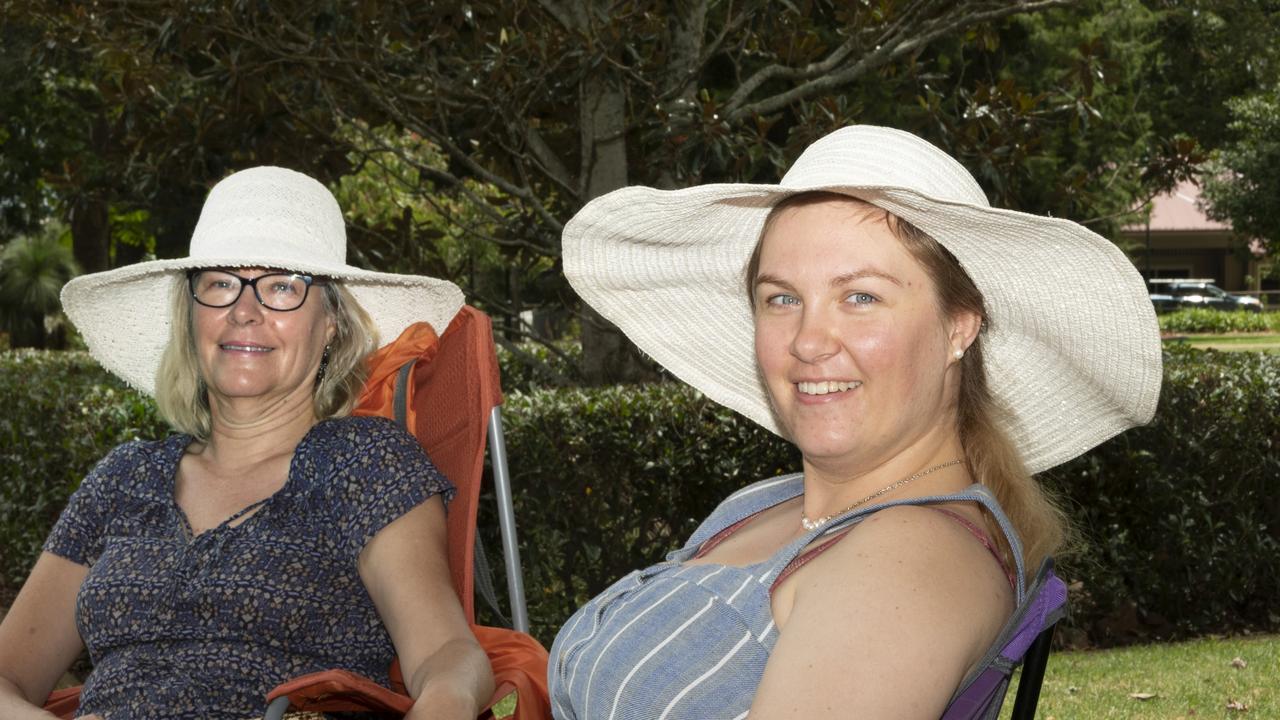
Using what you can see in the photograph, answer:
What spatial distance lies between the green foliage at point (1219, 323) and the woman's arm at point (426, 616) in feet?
114

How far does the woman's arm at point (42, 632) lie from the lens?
3.23 metres

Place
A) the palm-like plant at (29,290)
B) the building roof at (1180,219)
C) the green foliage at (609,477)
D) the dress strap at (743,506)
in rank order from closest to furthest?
the dress strap at (743,506) → the green foliage at (609,477) → the palm-like plant at (29,290) → the building roof at (1180,219)

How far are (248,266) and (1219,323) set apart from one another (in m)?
35.9

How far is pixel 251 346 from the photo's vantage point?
331 centimetres

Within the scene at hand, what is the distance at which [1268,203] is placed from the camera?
27891mm

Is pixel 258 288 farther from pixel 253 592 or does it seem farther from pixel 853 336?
pixel 853 336

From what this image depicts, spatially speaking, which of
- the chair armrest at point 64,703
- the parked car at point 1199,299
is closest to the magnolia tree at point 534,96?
the chair armrest at point 64,703

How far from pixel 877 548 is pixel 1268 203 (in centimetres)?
2917

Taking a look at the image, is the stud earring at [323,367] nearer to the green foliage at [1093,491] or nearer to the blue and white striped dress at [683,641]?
the blue and white striped dress at [683,641]

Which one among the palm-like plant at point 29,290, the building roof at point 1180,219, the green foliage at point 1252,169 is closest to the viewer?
the green foliage at point 1252,169

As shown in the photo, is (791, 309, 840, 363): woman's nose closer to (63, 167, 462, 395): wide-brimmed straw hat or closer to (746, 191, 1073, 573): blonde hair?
(746, 191, 1073, 573): blonde hair

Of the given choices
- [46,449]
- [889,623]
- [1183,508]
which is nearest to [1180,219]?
[1183,508]

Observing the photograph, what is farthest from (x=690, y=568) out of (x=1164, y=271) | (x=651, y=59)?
(x=1164, y=271)

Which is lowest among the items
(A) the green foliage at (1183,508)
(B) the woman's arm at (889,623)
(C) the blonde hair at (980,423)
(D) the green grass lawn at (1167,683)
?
(D) the green grass lawn at (1167,683)
